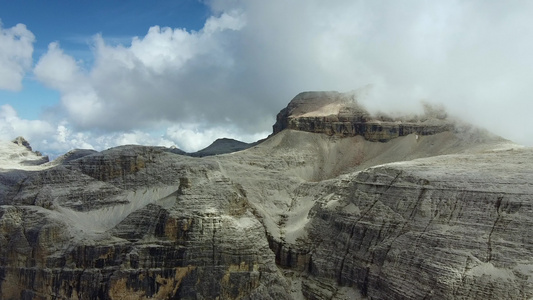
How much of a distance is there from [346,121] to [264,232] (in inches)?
1569

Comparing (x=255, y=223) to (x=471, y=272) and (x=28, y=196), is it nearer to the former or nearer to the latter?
(x=471, y=272)

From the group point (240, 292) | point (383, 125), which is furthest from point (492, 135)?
point (240, 292)

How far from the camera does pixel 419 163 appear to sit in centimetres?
4319

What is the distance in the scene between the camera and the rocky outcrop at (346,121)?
7069 centimetres

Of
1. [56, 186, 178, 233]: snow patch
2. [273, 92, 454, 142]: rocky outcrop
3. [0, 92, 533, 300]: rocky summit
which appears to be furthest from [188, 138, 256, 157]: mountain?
[56, 186, 178, 233]: snow patch

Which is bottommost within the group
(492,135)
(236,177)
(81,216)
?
(81,216)

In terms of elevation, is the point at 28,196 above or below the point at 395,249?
above

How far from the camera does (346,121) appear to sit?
7712cm

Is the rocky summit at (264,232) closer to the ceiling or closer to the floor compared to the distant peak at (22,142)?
closer to the floor

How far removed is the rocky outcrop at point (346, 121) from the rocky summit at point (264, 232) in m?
15.6

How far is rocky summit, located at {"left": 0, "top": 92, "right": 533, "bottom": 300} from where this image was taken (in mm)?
30031

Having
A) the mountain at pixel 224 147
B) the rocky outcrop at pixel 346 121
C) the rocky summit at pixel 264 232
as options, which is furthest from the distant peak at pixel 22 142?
the rocky outcrop at pixel 346 121

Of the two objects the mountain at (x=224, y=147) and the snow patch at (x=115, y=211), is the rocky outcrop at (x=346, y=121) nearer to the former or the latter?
the mountain at (x=224, y=147)

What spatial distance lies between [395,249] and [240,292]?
46.9 ft
